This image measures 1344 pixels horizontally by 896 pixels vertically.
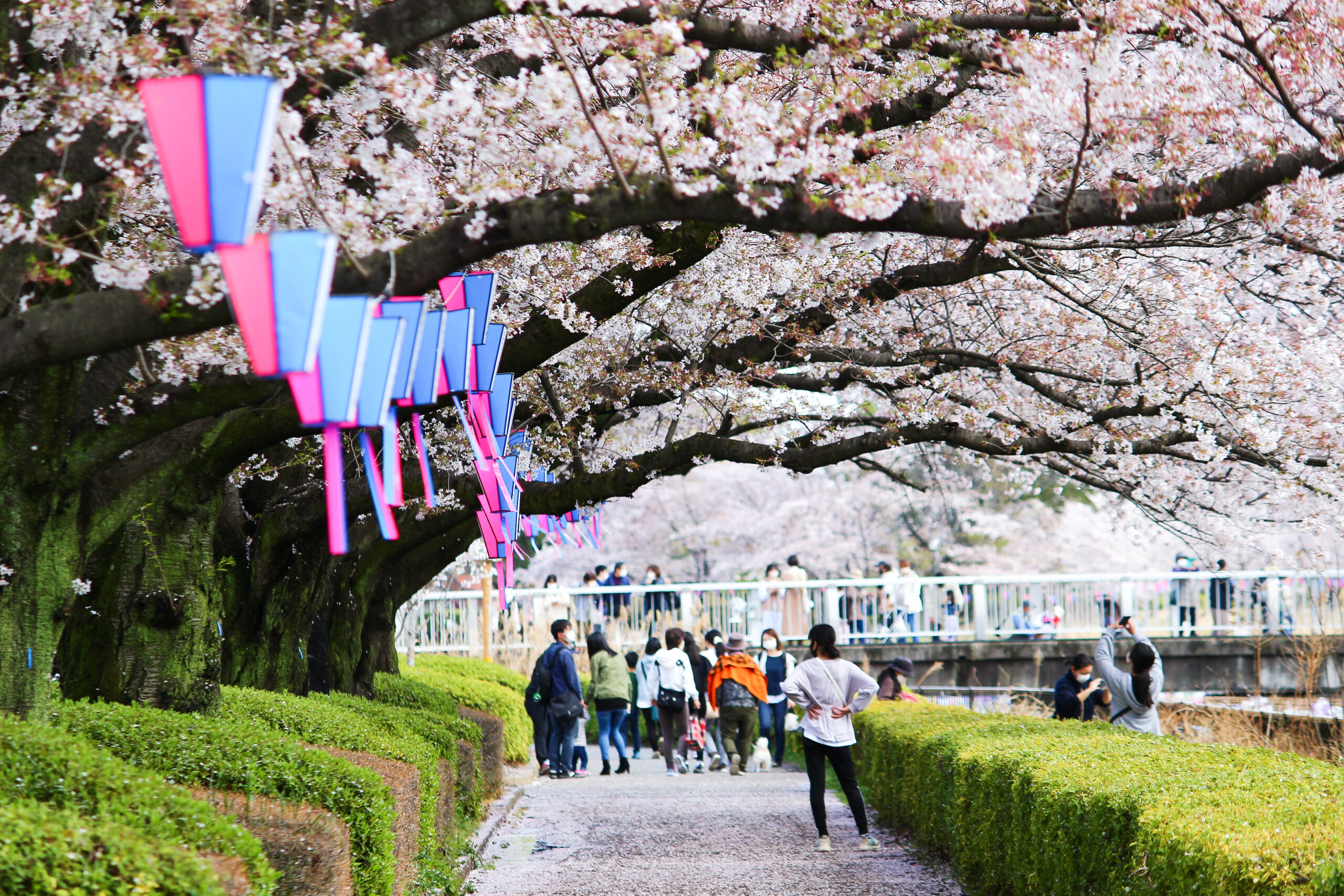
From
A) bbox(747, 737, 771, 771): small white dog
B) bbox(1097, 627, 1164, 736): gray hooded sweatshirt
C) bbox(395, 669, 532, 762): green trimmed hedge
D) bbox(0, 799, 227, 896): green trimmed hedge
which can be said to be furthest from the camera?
bbox(747, 737, 771, 771): small white dog

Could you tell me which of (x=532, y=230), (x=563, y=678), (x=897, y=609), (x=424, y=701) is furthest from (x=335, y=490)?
(x=897, y=609)

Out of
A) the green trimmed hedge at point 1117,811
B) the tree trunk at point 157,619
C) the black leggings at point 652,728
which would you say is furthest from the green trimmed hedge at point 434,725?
the black leggings at point 652,728

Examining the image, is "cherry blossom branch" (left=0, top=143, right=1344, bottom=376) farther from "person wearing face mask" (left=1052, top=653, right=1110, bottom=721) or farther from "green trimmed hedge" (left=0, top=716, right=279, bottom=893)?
"person wearing face mask" (left=1052, top=653, right=1110, bottom=721)

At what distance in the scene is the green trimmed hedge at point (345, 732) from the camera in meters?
6.84

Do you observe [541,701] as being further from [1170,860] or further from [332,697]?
[1170,860]

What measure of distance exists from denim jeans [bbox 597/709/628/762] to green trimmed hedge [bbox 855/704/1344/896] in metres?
5.95

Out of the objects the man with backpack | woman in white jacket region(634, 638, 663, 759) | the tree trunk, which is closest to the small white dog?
woman in white jacket region(634, 638, 663, 759)

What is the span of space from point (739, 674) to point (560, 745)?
2.39 m

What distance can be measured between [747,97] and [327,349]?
3555 millimetres

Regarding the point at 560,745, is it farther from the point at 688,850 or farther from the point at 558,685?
the point at 688,850

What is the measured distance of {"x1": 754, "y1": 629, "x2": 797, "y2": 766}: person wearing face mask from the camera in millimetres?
15758

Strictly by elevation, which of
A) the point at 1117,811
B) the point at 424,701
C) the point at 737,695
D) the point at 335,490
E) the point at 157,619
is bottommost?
the point at 737,695

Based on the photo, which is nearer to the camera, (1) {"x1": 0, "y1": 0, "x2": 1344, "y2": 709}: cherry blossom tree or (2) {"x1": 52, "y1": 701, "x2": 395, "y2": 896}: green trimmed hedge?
(1) {"x1": 0, "y1": 0, "x2": 1344, "y2": 709}: cherry blossom tree

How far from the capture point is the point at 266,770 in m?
5.09
